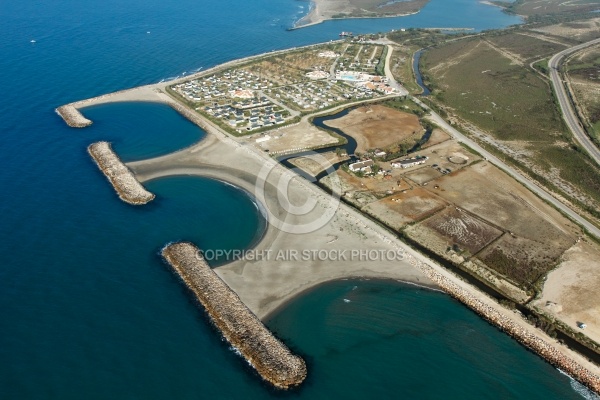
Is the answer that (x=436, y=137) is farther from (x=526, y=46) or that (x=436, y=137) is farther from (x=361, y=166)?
(x=526, y=46)

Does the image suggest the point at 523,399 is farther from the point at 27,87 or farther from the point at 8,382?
the point at 27,87

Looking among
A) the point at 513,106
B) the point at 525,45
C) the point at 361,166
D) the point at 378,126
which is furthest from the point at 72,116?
the point at 525,45

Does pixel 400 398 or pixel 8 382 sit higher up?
pixel 8 382

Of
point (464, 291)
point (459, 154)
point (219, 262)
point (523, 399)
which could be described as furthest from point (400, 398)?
point (459, 154)

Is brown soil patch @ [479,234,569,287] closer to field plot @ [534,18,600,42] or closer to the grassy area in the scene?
the grassy area

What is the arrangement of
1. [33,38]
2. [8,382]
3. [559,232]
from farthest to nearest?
1. [33,38]
2. [559,232]
3. [8,382]

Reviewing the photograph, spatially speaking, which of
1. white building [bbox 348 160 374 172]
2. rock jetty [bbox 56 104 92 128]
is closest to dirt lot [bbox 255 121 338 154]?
white building [bbox 348 160 374 172]

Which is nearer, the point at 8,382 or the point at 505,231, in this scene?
the point at 8,382
